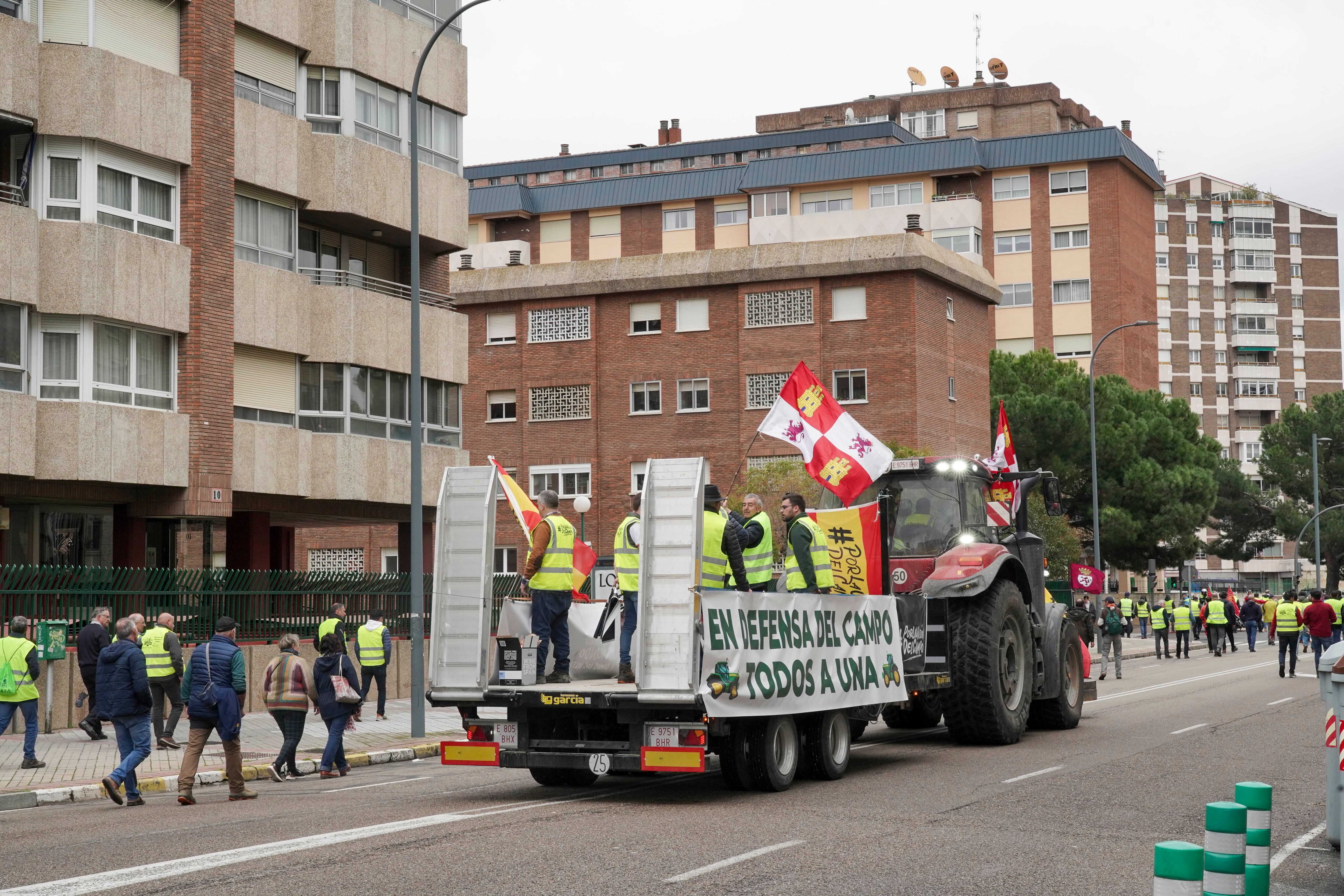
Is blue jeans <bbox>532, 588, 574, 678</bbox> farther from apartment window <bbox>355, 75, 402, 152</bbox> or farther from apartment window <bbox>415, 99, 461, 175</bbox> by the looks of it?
apartment window <bbox>415, 99, 461, 175</bbox>

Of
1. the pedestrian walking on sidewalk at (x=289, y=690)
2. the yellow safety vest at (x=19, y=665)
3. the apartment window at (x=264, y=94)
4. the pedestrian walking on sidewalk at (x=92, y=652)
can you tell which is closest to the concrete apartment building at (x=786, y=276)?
the apartment window at (x=264, y=94)

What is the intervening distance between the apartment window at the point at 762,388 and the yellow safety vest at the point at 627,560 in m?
37.1

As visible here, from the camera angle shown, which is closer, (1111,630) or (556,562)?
(556,562)

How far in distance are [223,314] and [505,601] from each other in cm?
1655

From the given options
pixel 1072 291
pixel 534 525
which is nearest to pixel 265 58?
pixel 534 525

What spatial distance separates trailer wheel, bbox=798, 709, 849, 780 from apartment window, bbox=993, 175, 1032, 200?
61.7m

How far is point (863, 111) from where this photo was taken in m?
88.0

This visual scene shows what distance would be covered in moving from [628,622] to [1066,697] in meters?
7.99

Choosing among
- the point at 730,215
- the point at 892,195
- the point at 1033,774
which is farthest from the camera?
the point at 730,215

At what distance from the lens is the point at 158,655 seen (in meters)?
19.5

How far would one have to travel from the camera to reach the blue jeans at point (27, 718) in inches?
671

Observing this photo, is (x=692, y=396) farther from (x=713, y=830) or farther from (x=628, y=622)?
(x=713, y=830)

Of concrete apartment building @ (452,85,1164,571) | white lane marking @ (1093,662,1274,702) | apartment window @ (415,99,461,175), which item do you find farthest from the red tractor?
concrete apartment building @ (452,85,1164,571)

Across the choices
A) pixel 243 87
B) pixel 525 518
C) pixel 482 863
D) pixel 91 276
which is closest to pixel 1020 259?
pixel 243 87
